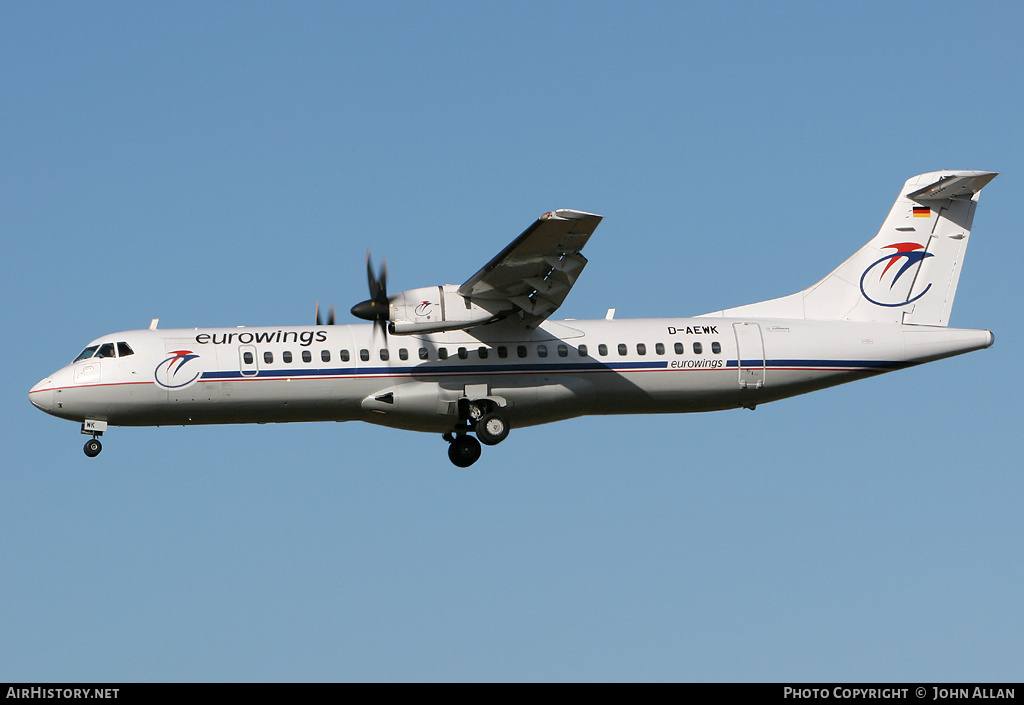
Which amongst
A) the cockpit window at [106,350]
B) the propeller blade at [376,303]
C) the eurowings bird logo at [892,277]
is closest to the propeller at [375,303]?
the propeller blade at [376,303]

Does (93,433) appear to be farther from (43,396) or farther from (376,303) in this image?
(376,303)

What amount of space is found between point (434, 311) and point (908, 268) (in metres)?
11.4

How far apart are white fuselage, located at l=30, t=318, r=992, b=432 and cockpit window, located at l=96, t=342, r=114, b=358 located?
133mm

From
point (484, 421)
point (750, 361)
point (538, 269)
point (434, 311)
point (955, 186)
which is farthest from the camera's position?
point (955, 186)

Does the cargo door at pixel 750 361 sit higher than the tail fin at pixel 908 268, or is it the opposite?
the tail fin at pixel 908 268

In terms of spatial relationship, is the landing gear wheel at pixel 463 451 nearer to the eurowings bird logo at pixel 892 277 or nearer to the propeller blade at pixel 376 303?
the propeller blade at pixel 376 303

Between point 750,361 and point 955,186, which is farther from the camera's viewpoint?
point 955,186

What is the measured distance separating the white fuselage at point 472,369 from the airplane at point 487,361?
30 mm

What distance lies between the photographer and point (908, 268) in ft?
94.2

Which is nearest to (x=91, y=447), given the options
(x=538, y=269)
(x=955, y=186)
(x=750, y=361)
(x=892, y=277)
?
(x=538, y=269)

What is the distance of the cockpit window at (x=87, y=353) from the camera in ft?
86.7

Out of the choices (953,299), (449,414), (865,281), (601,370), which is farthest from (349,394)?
(953,299)

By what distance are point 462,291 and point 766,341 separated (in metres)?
7.06

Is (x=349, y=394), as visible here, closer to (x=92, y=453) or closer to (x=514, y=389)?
(x=514, y=389)
